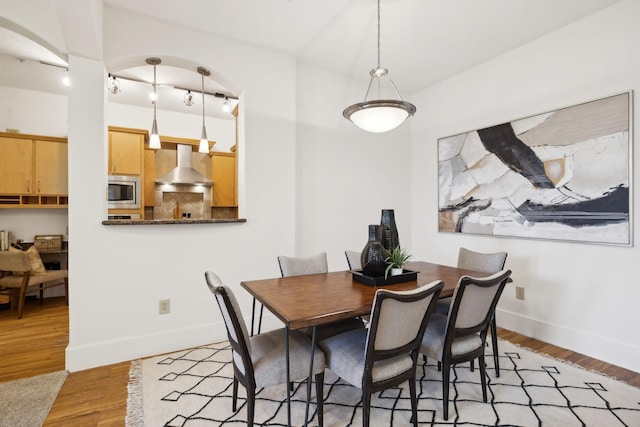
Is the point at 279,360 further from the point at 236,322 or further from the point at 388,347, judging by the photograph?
the point at 388,347

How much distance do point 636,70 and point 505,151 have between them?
1.04m

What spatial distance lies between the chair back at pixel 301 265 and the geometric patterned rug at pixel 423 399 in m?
0.75

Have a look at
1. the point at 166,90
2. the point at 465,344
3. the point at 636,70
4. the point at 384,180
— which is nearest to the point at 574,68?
the point at 636,70

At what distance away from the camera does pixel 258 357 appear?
1.55m

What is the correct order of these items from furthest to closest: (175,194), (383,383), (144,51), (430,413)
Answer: (175,194), (144,51), (430,413), (383,383)

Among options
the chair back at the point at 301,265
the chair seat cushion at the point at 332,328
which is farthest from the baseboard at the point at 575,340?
the chair back at the point at 301,265

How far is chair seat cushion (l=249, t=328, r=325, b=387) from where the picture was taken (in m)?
1.50

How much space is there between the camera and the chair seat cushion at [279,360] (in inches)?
59.0

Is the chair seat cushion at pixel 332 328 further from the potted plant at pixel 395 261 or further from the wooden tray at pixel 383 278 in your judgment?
the potted plant at pixel 395 261

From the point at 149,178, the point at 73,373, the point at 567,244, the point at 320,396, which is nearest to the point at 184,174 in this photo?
the point at 149,178

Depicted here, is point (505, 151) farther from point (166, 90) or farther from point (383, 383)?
point (166, 90)

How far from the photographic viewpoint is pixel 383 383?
1484mm

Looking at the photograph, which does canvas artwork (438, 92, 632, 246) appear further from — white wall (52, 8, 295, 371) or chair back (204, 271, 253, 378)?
chair back (204, 271, 253, 378)

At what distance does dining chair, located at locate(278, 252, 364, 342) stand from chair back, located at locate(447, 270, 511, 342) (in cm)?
64
